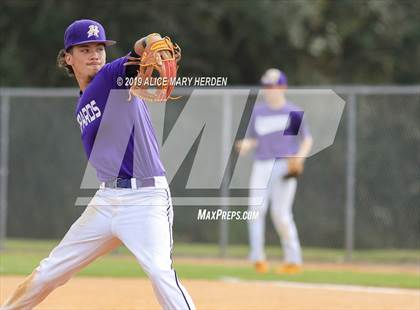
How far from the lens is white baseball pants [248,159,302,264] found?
12414 millimetres

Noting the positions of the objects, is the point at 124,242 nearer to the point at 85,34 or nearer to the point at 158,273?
the point at 158,273

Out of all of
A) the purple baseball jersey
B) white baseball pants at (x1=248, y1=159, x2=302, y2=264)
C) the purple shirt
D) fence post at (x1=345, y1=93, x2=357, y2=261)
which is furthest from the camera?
fence post at (x1=345, y1=93, x2=357, y2=261)

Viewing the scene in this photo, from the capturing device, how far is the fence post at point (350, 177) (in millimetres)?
14578

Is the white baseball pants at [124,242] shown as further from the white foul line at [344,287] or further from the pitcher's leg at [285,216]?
the pitcher's leg at [285,216]

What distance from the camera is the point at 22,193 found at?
16.0 meters

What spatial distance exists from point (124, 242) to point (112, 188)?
1.32 ft

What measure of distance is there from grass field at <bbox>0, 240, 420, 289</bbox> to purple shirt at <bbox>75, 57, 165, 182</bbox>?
17.7 feet

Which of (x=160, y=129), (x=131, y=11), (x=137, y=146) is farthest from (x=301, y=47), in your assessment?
(x=137, y=146)

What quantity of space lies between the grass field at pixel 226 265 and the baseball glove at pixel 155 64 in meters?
5.60

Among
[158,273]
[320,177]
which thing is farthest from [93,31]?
[320,177]

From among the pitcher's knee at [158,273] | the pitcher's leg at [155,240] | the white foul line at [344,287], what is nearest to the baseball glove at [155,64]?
the pitcher's leg at [155,240]

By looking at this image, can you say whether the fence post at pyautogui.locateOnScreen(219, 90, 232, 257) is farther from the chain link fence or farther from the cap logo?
the cap logo

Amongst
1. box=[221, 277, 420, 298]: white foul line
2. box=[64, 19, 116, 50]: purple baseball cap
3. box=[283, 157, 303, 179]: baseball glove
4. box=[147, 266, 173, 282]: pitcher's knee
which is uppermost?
box=[64, 19, 116, 50]: purple baseball cap

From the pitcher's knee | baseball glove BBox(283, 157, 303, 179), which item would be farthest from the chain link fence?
the pitcher's knee
